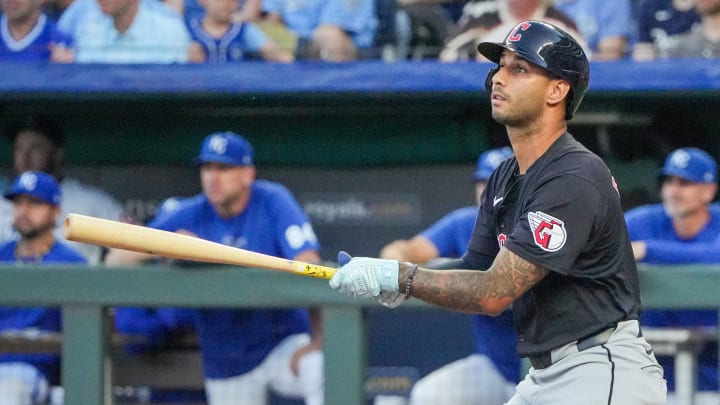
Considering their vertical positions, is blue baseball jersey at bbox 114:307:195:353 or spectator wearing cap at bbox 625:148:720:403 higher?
spectator wearing cap at bbox 625:148:720:403

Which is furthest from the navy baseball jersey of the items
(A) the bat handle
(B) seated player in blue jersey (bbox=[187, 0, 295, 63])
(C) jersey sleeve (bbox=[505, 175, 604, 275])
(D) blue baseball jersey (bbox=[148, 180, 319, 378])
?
(B) seated player in blue jersey (bbox=[187, 0, 295, 63])

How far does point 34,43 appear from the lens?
20.3 ft

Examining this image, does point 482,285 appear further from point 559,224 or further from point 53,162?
point 53,162

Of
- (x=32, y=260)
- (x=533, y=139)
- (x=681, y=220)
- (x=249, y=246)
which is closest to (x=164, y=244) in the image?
(x=533, y=139)

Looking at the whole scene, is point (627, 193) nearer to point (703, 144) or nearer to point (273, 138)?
point (703, 144)

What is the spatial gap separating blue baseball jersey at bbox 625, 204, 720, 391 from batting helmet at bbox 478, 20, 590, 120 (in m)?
1.40

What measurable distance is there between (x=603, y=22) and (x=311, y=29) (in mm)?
1489

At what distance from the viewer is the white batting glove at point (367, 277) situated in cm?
299

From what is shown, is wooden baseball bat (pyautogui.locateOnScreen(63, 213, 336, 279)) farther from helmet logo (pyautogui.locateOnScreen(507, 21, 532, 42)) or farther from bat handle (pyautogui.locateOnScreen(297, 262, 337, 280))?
helmet logo (pyautogui.locateOnScreen(507, 21, 532, 42))

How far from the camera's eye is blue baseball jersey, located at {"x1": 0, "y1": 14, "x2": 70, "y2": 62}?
6164 mm

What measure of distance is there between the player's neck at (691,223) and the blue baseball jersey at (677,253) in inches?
0.7

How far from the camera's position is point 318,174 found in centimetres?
661

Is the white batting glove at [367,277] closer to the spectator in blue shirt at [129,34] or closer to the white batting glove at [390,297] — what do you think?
the white batting glove at [390,297]

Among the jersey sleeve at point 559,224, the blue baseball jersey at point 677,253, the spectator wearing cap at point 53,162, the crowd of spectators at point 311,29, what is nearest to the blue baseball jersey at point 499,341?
the blue baseball jersey at point 677,253
